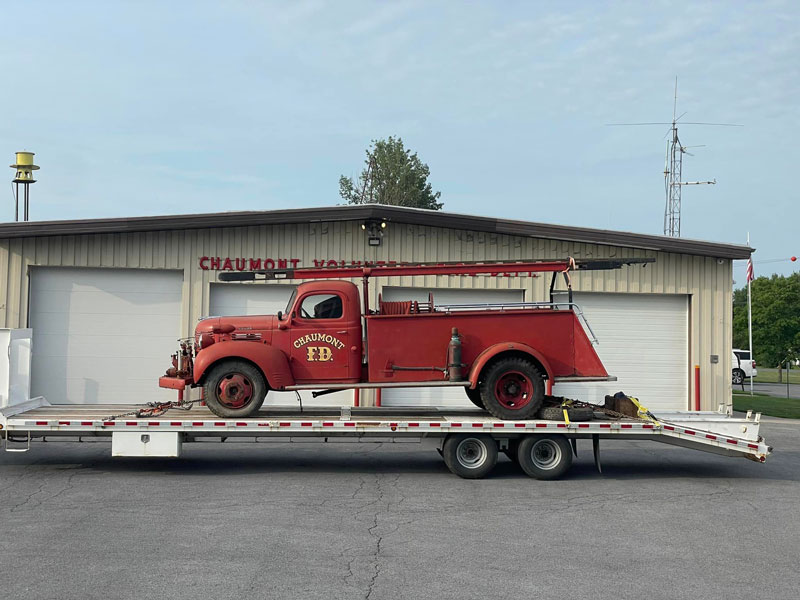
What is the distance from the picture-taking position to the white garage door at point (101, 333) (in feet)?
61.2

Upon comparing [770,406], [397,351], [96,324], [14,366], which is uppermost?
[96,324]

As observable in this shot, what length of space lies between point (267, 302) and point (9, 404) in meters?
8.03

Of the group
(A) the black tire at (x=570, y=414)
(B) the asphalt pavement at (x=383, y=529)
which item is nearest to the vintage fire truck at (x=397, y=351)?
(A) the black tire at (x=570, y=414)

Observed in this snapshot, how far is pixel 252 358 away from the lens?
38.3 feet

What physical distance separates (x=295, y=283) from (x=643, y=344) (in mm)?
8669

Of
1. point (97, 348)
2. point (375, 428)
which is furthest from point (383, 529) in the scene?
point (97, 348)

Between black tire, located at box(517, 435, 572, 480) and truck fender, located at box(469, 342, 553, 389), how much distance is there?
891 millimetres

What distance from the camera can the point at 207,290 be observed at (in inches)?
742

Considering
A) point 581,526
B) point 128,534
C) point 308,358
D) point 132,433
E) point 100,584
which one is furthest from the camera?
point 308,358

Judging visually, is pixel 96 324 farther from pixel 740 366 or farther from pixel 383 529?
pixel 740 366

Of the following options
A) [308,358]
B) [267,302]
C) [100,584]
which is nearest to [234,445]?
[308,358]

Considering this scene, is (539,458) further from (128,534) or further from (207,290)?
(207,290)

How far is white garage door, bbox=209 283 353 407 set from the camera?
62.7 feet

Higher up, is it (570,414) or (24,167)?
(24,167)
